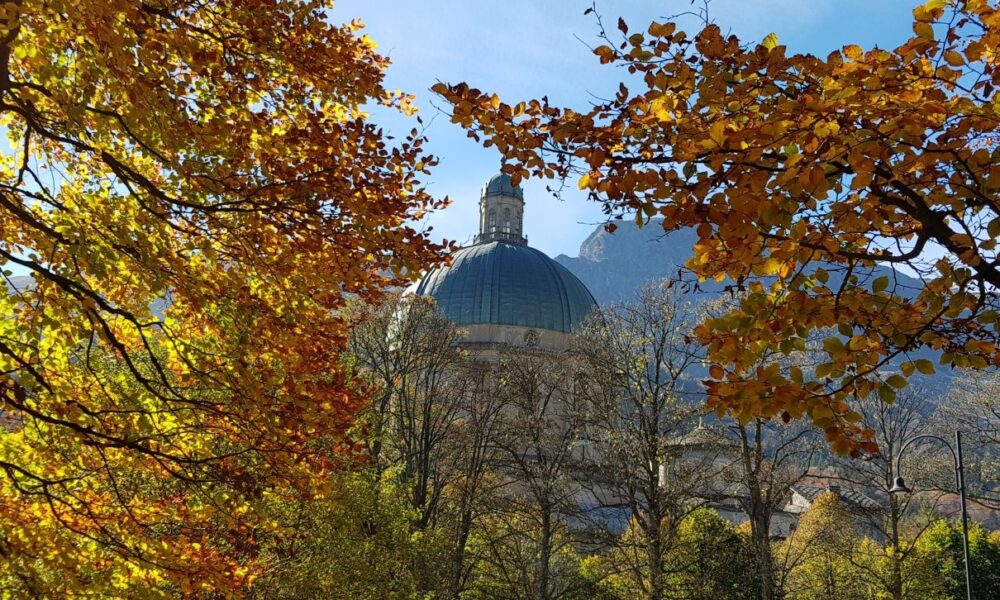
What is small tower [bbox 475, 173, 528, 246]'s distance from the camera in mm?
64750

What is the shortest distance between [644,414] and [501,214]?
158ft

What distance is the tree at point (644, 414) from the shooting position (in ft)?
59.7

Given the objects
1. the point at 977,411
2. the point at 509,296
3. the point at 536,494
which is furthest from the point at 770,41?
the point at 509,296

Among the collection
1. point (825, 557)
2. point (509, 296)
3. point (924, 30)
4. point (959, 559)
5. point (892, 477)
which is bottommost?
point (825, 557)

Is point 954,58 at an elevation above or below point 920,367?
above

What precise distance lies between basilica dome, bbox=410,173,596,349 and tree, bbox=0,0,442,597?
44691mm

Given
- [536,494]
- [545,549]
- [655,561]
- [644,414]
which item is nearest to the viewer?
[655,561]

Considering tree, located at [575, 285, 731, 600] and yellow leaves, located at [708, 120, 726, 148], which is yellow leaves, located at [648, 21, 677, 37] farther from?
tree, located at [575, 285, 731, 600]

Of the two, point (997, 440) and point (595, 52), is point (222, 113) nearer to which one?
point (595, 52)

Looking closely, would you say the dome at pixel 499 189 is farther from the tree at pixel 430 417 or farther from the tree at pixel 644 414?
the tree at pixel 644 414

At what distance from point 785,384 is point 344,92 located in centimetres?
535

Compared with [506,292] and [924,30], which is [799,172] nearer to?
[924,30]

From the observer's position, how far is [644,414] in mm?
18578

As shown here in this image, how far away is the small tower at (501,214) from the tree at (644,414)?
44441mm
